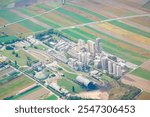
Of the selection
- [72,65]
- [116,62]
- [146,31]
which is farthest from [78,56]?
[146,31]

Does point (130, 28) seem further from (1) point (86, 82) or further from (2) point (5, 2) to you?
(2) point (5, 2)

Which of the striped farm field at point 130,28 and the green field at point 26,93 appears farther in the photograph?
the striped farm field at point 130,28

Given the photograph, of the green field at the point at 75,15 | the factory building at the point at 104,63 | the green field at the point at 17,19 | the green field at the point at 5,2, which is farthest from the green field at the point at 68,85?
the green field at the point at 5,2

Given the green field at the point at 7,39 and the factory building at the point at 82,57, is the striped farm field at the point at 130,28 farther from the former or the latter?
the green field at the point at 7,39

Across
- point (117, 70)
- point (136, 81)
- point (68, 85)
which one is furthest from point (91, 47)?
point (136, 81)

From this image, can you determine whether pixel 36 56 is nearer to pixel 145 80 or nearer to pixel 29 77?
pixel 29 77

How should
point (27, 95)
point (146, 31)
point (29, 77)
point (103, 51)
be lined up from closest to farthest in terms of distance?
point (27, 95), point (29, 77), point (103, 51), point (146, 31)

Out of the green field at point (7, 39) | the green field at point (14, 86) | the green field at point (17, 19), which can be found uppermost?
the green field at point (17, 19)

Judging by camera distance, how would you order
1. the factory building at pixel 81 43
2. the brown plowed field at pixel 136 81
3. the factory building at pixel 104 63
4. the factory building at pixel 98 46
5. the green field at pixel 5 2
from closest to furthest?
1. the brown plowed field at pixel 136 81
2. the factory building at pixel 104 63
3. the factory building at pixel 98 46
4. the factory building at pixel 81 43
5. the green field at pixel 5 2

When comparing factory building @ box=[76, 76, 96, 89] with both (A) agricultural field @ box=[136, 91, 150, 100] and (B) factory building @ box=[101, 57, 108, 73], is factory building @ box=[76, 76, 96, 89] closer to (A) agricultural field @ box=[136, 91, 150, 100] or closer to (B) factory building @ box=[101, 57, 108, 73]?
(B) factory building @ box=[101, 57, 108, 73]
